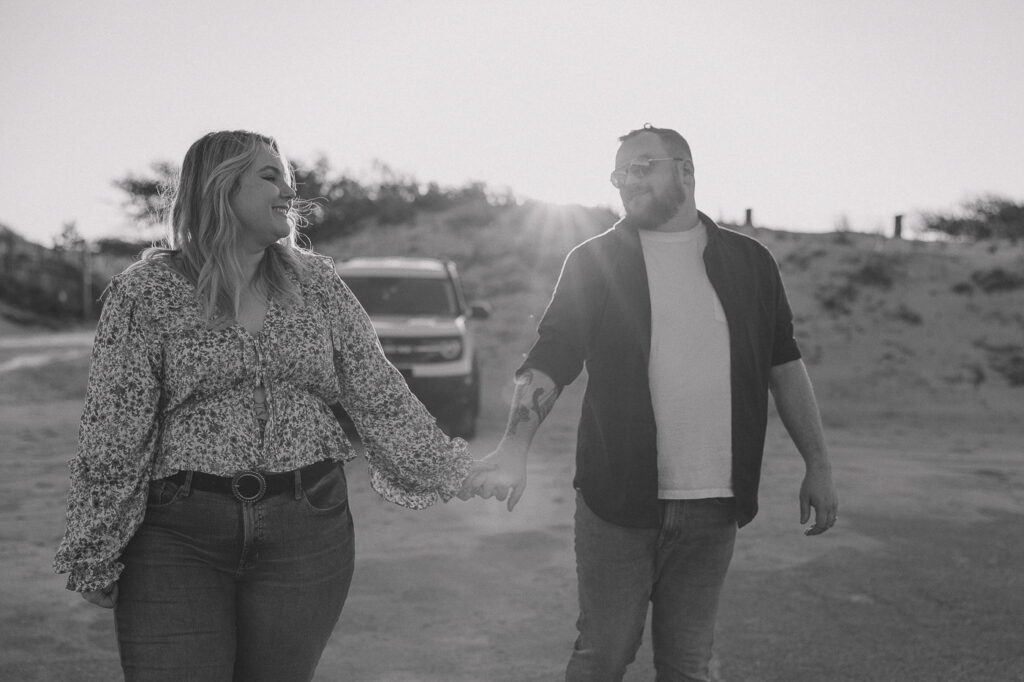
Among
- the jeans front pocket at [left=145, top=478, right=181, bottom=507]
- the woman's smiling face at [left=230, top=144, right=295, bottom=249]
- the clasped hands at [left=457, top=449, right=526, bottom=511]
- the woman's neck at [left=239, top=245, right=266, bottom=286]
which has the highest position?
the woman's smiling face at [left=230, top=144, right=295, bottom=249]

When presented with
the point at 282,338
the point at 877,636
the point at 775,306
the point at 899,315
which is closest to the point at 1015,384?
the point at 899,315

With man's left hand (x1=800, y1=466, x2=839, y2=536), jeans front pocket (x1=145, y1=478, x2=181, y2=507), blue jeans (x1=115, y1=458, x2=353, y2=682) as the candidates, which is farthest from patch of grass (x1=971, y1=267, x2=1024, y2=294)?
jeans front pocket (x1=145, y1=478, x2=181, y2=507)

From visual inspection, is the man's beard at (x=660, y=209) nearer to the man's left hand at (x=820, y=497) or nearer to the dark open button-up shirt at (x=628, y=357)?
the dark open button-up shirt at (x=628, y=357)

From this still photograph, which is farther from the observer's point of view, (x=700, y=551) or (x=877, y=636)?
(x=877, y=636)

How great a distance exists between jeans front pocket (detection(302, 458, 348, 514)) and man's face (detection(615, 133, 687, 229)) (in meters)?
1.18

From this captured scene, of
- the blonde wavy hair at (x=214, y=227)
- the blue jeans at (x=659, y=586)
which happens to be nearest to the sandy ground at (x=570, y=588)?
the blue jeans at (x=659, y=586)

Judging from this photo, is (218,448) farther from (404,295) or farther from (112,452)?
(404,295)

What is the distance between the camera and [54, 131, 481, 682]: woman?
7.55 ft

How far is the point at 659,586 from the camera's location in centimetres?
296

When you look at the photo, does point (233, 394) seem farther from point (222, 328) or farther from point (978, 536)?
point (978, 536)

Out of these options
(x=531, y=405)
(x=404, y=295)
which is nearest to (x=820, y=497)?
(x=531, y=405)

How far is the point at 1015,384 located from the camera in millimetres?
16109

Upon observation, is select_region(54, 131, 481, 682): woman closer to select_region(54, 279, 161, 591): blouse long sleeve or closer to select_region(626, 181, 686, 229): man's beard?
select_region(54, 279, 161, 591): blouse long sleeve

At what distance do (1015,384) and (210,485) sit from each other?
16306 millimetres
